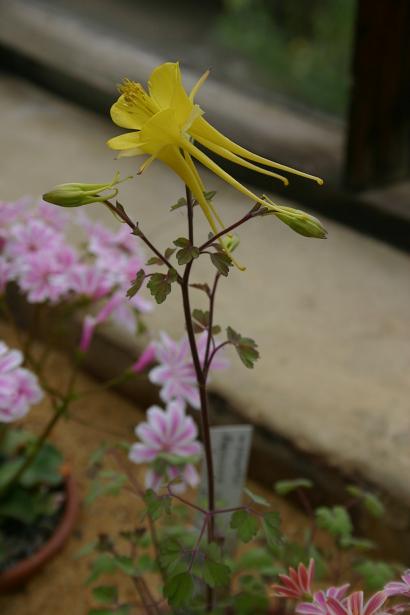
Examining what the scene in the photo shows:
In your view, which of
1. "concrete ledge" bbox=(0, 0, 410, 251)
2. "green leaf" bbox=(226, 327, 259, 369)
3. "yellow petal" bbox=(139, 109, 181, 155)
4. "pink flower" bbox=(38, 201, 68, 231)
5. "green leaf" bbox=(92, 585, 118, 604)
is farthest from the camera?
"concrete ledge" bbox=(0, 0, 410, 251)

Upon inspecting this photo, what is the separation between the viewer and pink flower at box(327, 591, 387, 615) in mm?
597

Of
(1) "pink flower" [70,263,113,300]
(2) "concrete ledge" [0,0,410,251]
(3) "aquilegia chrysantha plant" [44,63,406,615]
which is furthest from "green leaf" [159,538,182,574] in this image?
(2) "concrete ledge" [0,0,410,251]

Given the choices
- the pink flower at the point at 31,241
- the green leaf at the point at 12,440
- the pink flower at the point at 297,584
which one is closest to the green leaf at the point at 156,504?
the pink flower at the point at 297,584

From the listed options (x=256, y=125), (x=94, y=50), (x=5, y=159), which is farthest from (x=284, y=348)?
(x=94, y=50)

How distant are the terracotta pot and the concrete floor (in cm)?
29

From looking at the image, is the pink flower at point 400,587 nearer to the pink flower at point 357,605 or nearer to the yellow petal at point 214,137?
the pink flower at point 357,605

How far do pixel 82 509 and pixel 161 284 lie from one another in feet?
2.81

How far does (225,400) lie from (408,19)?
792 millimetres

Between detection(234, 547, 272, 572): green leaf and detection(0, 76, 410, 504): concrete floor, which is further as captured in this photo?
detection(0, 76, 410, 504): concrete floor

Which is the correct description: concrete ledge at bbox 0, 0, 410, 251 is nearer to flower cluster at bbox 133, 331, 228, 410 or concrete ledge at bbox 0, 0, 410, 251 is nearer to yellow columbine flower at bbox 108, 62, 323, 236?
flower cluster at bbox 133, 331, 228, 410

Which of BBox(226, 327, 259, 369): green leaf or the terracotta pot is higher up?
BBox(226, 327, 259, 369): green leaf

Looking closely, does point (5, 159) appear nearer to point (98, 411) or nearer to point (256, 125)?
point (256, 125)

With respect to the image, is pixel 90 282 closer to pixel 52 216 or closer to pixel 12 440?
pixel 52 216

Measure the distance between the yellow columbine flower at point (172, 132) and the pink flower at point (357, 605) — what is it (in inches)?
10.4
